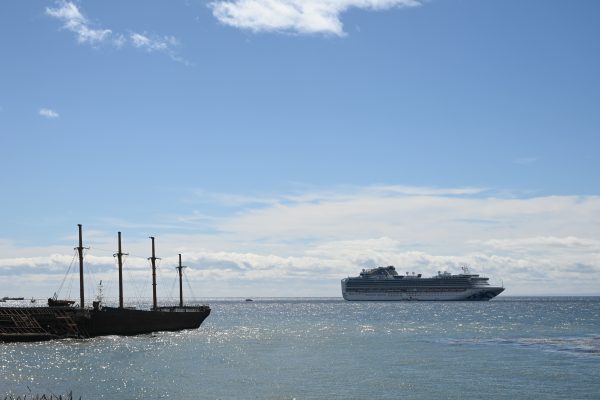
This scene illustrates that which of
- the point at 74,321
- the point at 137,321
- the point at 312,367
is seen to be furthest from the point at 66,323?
the point at 312,367

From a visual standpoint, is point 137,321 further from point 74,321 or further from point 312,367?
point 312,367

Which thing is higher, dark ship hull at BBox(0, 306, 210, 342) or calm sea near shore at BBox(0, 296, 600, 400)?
dark ship hull at BBox(0, 306, 210, 342)

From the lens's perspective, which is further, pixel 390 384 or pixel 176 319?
pixel 176 319

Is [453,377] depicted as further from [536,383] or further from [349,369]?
[349,369]

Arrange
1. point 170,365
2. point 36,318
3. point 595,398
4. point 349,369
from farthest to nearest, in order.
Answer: point 36,318, point 170,365, point 349,369, point 595,398

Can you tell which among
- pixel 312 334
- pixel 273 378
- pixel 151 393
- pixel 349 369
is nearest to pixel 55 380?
pixel 151 393

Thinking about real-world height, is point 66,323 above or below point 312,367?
above

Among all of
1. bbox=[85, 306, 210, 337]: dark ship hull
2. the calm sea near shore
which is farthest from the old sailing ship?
the calm sea near shore

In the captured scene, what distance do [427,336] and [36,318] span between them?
4272cm

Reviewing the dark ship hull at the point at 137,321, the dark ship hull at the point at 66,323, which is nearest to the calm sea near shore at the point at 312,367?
the dark ship hull at the point at 66,323

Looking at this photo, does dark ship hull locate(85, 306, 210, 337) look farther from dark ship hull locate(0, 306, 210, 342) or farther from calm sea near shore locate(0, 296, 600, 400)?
calm sea near shore locate(0, 296, 600, 400)

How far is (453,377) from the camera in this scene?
4294 centimetres

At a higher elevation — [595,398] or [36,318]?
[36,318]

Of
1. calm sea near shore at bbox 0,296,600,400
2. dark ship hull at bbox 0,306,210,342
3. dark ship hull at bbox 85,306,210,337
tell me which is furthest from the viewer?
dark ship hull at bbox 85,306,210,337
